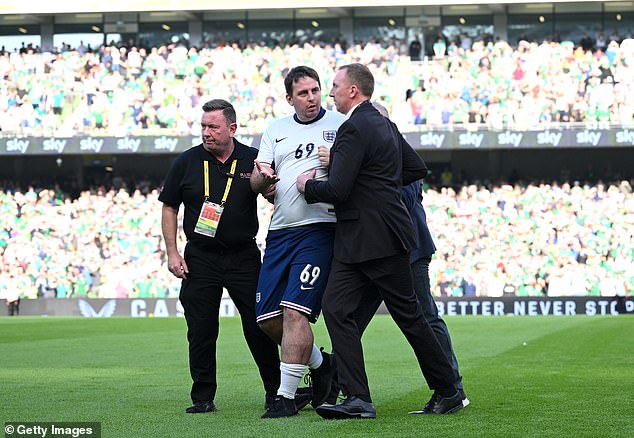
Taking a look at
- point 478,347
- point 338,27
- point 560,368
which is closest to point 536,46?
point 338,27

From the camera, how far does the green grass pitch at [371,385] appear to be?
7.40 m

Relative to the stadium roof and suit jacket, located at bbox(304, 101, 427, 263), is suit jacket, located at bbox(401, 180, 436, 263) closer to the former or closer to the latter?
suit jacket, located at bbox(304, 101, 427, 263)

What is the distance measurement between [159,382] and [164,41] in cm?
2956

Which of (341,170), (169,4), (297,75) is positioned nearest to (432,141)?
(169,4)

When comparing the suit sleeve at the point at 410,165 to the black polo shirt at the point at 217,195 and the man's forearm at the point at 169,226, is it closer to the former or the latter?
the black polo shirt at the point at 217,195

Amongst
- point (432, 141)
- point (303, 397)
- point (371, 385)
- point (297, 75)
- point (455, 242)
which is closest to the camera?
point (297, 75)

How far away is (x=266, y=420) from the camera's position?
308 inches

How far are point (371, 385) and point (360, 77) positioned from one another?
144 inches

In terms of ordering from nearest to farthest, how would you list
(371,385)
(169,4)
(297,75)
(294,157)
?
1. (297,75)
2. (294,157)
3. (371,385)
4. (169,4)

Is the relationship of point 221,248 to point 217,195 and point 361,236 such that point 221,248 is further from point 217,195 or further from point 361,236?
point 361,236

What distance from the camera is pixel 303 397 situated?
28.3 ft

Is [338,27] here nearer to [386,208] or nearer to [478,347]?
[478,347]

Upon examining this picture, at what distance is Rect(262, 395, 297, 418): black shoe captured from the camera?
Result: 798 cm

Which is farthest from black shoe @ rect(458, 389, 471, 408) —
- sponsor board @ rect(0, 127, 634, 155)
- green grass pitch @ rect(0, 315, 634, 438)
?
sponsor board @ rect(0, 127, 634, 155)
